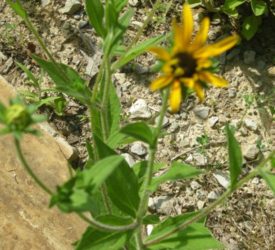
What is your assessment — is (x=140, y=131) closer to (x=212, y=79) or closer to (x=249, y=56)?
(x=212, y=79)

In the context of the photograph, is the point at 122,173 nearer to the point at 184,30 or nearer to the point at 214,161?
the point at 184,30

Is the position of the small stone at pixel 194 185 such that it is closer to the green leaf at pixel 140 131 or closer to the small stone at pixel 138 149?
the small stone at pixel 138 149

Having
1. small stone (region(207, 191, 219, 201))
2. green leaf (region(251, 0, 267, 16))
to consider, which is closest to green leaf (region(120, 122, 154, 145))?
small stone (region(207, 191, 219, 201))

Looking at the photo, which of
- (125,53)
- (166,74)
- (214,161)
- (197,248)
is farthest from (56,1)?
(166,74)

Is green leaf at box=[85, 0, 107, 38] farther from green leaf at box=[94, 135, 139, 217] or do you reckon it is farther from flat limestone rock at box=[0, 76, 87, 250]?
flat limestone rock at box=[0, 76, 87, 250]

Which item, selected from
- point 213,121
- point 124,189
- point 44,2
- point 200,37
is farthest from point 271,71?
point 200,37
